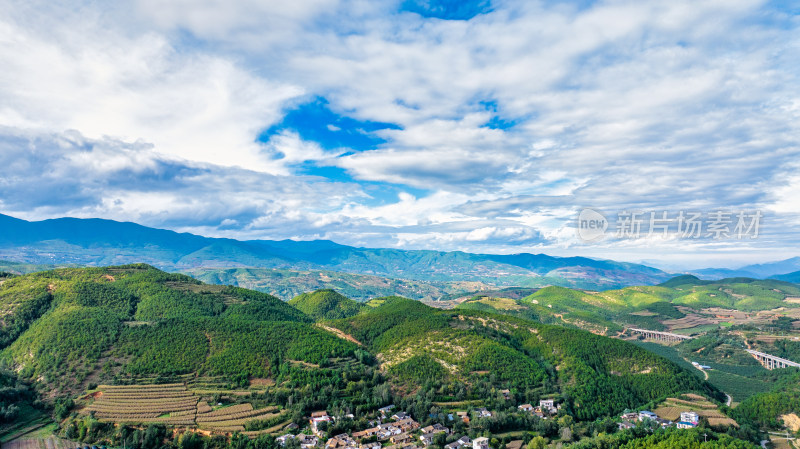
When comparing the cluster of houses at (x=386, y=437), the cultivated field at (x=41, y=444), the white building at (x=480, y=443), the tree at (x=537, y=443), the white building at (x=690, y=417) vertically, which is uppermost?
the white building at (x=690, y=417)

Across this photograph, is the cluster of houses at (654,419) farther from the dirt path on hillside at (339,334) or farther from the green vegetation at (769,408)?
the dirt path on hillside at (339,334)

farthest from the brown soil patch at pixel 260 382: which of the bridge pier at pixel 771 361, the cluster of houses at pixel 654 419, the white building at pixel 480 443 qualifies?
the bridge pier at pixel 771 361

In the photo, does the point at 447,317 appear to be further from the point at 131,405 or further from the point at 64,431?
the point at 64,431

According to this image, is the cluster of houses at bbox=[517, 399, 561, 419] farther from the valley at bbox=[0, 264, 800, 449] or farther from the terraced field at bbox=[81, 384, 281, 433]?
the terraced field at bbox=[81, 384, 281, 433]

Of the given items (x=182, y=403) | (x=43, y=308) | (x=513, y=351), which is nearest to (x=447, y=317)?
(x=513, y=351)

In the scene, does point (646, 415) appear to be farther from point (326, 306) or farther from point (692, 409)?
point (326, 306)

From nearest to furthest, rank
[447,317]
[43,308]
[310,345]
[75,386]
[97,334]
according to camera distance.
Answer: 1. [75,386]
2. [97,334]
3. [310,345]
4. [43,308]
5. [447,317]
